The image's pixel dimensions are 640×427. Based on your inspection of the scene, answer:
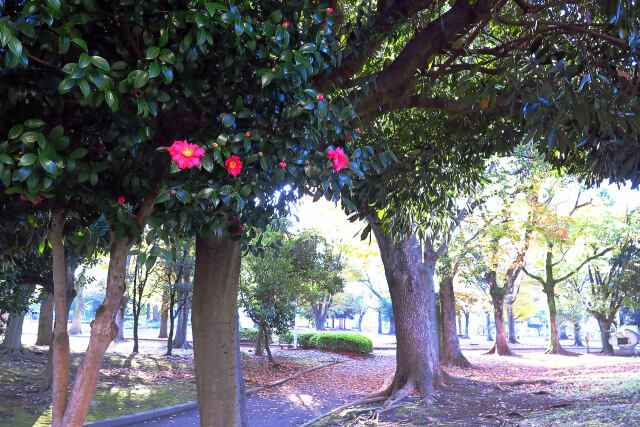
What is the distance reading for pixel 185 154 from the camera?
2312 mm

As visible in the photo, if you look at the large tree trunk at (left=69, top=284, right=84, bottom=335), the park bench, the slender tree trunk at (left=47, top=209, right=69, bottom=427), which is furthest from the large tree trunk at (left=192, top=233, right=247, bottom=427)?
the large tree trunk at (left=69, top=284, right=84, bottom=335)

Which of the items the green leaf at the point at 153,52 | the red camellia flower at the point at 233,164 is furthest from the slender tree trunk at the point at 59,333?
the green leaf at the point at 153,52

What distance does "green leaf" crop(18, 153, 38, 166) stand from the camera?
6.22ft

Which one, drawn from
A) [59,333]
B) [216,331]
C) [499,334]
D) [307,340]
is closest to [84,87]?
[59,333]

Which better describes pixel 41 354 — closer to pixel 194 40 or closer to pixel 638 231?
pixel 194 40

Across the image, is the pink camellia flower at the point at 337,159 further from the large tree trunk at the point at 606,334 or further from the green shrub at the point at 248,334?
the large tree trunk at the point at 606,334

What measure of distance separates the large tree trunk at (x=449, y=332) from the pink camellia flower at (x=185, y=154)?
16.8 meters

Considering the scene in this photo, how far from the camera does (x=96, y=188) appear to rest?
283 cm

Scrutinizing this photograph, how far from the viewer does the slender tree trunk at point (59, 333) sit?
112 inches

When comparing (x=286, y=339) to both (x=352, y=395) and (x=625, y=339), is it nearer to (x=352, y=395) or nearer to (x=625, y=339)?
(x=352, y=395)

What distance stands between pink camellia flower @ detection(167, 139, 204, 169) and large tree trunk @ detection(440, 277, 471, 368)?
16777 mm

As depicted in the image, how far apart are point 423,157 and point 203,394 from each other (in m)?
3.18

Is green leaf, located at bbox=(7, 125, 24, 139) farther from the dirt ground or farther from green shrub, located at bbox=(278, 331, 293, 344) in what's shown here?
green shrub, located at bbox=(278, 331, 293, 344)

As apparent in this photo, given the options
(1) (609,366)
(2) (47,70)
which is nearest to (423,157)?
(2) (47,70)
